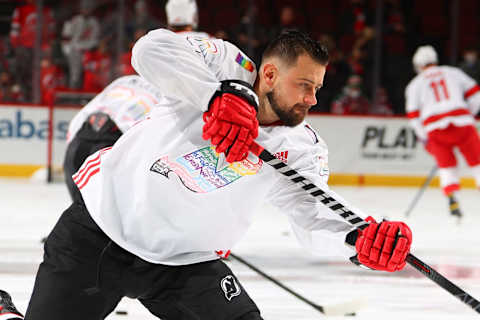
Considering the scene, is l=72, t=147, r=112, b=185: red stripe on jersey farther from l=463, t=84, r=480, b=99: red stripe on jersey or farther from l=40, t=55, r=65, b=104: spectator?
l=40, t=55, r=65, b=104: spectator

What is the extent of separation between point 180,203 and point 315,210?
1.20 ft

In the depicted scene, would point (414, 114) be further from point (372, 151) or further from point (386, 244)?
point (386, 244)

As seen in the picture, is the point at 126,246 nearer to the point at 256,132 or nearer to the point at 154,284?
the point at 154,284

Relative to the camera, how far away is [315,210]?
2.04 metres

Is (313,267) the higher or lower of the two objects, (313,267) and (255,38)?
the lower

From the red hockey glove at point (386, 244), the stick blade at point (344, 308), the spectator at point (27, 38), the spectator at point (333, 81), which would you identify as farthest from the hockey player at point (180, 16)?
the spectator at point (333, 81)

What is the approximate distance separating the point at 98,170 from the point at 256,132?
17.7 inches

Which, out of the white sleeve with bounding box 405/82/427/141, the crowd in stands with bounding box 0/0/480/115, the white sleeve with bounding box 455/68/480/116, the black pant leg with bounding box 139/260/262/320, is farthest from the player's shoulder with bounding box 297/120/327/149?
the crowd in stands with bounding box 0/0/480/115

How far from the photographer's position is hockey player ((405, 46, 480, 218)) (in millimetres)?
6473

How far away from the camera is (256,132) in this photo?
69.1 inches

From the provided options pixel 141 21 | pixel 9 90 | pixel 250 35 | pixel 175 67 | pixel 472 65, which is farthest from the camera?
pixel 472 65

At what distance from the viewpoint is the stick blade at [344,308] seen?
2.92m

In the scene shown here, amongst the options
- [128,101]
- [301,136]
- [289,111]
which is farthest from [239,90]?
[128,101]

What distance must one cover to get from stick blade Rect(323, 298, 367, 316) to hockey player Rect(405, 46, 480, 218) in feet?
11.7
